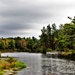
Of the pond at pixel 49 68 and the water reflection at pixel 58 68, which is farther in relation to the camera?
the water reflection at pixel 58 68

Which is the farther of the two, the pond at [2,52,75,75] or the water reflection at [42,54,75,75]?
the water reflection at [42,54,75,75]

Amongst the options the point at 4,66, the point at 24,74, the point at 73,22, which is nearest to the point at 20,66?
the point at 4,66

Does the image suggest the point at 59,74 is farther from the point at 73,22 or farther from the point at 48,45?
the point at 48,45

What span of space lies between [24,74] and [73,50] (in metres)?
71.4

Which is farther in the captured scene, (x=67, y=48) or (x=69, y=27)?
(x=67, y=48)

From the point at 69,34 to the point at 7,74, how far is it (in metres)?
71.5

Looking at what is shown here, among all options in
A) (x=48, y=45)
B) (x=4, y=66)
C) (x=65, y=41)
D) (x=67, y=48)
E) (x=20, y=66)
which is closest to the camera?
(x=4, y=66)

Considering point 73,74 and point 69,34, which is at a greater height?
point 69,34

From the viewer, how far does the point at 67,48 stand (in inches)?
5005

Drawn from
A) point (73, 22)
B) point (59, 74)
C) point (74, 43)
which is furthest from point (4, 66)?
point (73, 22)

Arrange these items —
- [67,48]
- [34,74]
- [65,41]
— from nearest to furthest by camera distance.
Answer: [34,74] → [65,41] → [67,48]

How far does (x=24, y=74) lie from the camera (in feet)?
144

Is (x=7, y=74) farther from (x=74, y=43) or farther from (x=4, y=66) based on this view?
(x=74, y=43)

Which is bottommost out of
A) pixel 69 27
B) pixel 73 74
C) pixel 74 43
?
pixel 73 74
